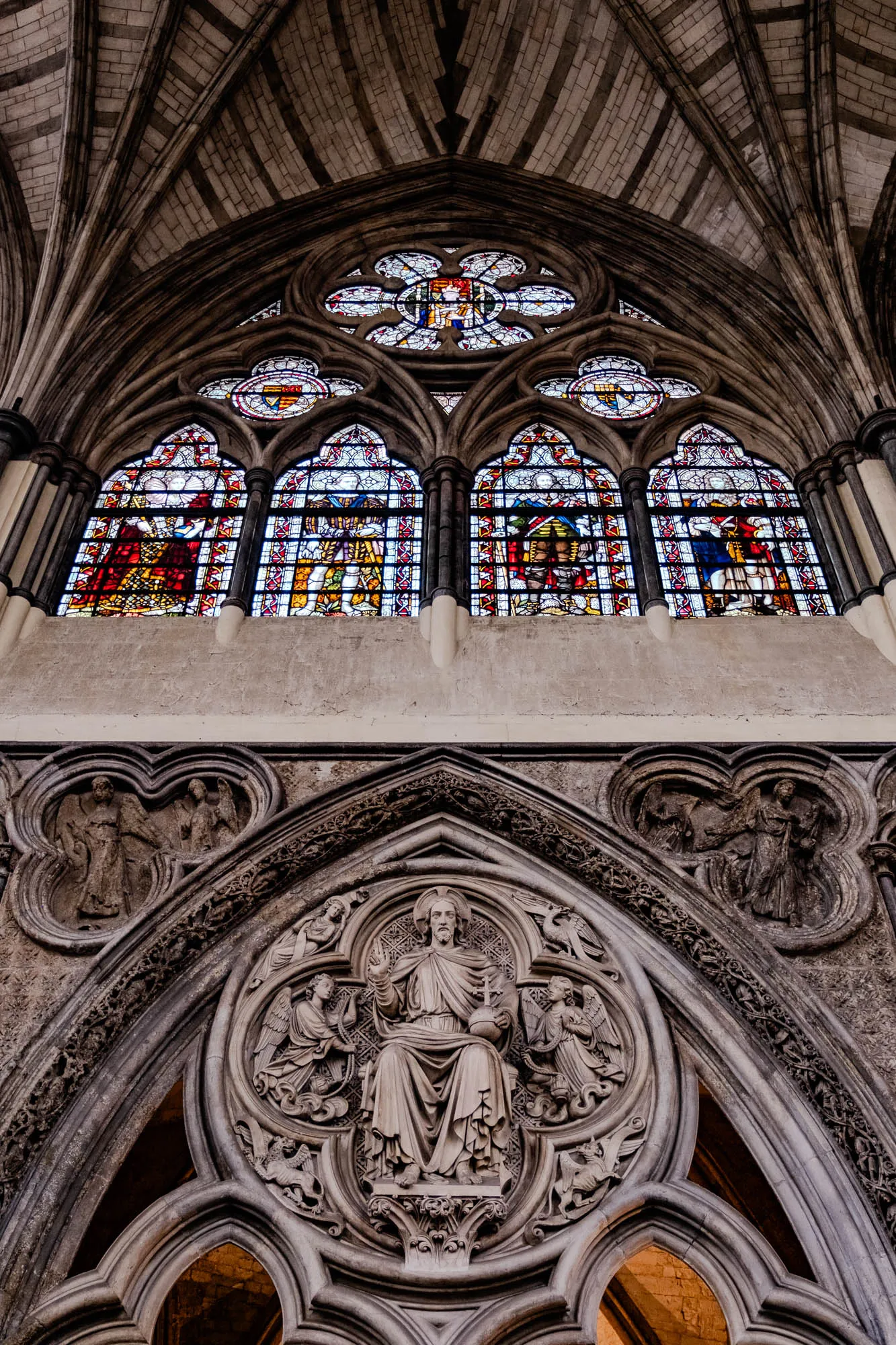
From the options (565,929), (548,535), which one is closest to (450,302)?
(548,535)

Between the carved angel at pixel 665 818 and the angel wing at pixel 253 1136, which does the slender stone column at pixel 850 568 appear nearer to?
the carved angel at pixel 665 818

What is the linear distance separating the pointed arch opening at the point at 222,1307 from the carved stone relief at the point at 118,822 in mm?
2180

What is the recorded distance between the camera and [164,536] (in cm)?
888

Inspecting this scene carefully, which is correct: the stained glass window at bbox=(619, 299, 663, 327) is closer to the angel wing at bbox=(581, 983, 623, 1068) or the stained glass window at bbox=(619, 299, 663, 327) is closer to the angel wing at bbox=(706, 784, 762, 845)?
the angel wing at bbox=(706, 784, 762, 845)

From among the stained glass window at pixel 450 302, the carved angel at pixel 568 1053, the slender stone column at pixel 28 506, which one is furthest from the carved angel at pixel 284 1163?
the stained glass window at pixel 450 302

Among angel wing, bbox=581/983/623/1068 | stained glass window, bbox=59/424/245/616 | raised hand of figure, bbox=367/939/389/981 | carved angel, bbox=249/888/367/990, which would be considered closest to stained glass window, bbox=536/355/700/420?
stained glass window, bbox=59/424/245/616

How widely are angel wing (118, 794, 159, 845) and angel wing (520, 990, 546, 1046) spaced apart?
2.00 m

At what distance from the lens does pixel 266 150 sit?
11375mm

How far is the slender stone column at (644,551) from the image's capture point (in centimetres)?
785

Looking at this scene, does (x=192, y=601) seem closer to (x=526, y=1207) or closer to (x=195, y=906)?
(x=195, y=906)

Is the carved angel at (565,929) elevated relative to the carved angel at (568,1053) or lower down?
elevated

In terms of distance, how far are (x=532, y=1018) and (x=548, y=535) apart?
3.81m

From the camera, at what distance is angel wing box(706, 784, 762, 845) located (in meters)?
6.63

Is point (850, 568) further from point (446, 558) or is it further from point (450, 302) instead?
point (450, 302)
